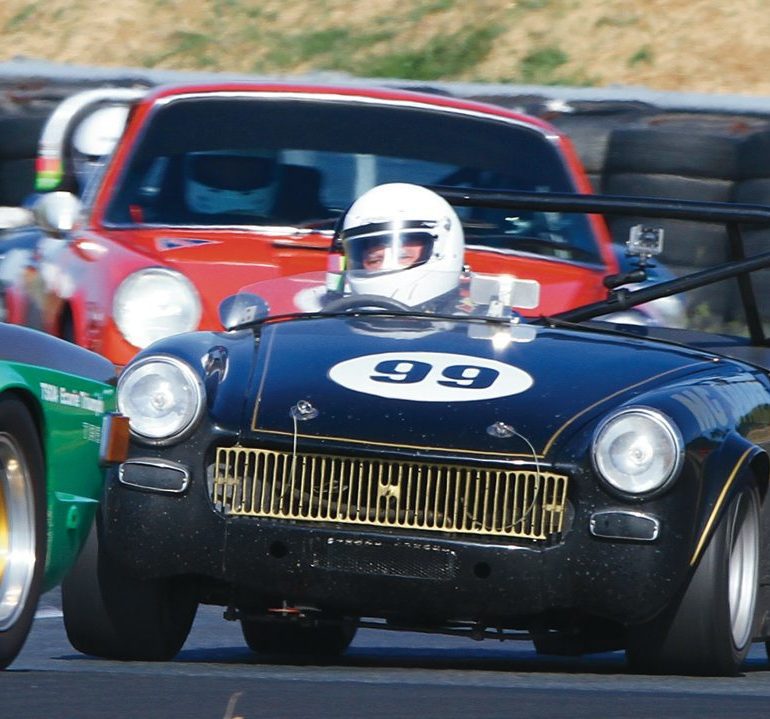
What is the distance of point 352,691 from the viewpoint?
3969 millimetres

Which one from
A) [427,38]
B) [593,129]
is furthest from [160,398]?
[427,38]

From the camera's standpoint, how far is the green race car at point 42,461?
434 cm

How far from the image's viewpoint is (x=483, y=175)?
7.79m

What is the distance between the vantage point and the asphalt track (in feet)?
12.0

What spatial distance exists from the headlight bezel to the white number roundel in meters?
→ 0.23

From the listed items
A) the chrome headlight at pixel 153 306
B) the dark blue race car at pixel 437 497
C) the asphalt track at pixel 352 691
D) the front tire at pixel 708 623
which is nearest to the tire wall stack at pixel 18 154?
the chrome headlight at pixel 153 306

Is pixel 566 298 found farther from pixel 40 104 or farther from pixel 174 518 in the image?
pixel 40 104

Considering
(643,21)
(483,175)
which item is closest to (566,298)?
(483,175)

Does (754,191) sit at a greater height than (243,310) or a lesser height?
lesser

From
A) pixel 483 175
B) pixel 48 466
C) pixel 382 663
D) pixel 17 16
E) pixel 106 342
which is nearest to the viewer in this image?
pixel 48 466

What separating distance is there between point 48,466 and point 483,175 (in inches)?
141

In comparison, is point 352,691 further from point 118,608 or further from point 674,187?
point 674,187

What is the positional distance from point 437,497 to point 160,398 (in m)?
0.73

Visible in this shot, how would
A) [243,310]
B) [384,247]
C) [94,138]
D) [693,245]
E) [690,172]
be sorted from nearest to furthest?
[243,310] → [384,247] → [94,138] → [693,245] → [690,172]
